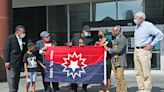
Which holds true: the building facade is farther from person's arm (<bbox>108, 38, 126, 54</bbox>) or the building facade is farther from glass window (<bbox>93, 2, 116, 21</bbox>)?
person's arm (<bbox>108, 38, 126, 54</bbox>)

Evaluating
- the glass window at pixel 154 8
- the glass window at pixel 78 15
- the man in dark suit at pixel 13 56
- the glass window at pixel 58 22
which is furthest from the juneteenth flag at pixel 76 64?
the glass window at pixel 58 22

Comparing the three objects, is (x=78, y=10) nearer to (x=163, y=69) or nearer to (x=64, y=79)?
(x=163, y=69)

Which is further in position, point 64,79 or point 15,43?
point 64,79

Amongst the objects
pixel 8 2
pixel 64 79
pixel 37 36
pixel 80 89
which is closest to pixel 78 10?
pixel 37 36

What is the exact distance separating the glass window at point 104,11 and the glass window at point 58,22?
2.01 metres

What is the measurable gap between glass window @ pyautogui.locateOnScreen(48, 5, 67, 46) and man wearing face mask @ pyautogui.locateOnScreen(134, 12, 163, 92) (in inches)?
538

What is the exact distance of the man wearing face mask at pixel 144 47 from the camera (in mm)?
8977

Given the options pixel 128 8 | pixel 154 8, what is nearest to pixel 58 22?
pixel 128 8

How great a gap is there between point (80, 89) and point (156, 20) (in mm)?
8054

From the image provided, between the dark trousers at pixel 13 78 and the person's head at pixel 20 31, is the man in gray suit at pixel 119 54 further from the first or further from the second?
the dark trousers at pixel 13 78

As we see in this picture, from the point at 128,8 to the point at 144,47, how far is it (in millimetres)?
11999

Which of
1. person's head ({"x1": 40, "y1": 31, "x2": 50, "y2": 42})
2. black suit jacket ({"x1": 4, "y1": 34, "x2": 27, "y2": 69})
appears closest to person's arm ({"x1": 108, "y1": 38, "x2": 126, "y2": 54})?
person's head ({"x1": 40, "y1": 31, "x2": 50, "y2": 42})

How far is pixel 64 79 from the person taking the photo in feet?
37.5

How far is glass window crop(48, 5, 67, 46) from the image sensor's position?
74.4 feet
